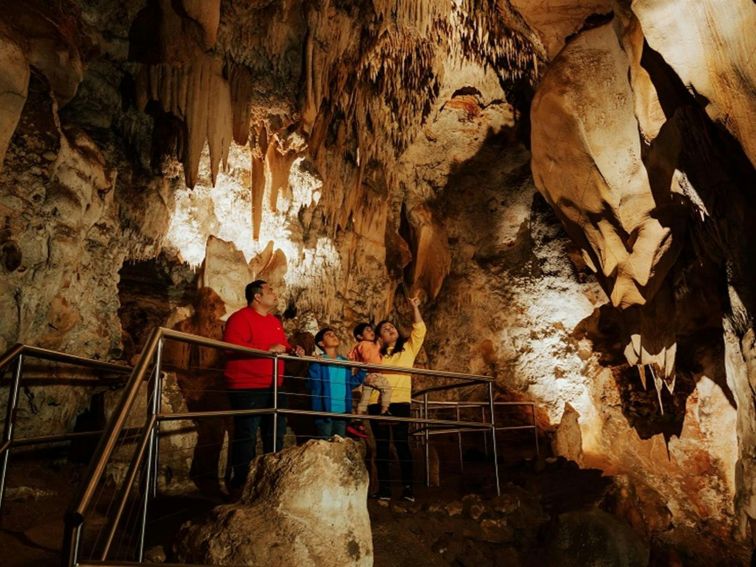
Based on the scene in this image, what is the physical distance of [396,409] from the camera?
202 inches

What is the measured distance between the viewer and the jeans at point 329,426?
4691 millimetres

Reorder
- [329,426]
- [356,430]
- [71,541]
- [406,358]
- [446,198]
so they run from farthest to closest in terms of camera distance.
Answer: [446,198]
[356,430]
[406,358]
[329,426]
[71,541]

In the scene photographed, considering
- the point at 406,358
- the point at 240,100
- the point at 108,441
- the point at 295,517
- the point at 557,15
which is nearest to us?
the point at 108,441

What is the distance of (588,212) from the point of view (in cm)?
737

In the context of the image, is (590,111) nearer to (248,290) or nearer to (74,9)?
(248,290)

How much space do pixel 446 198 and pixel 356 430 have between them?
629 centimetres

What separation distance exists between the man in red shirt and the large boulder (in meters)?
1.10

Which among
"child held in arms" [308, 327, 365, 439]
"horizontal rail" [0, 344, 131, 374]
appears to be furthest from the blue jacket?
"horizontal rail" [0, 344, 131, 374]

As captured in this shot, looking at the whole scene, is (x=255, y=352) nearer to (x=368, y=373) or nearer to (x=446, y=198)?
(x=368, y=373)

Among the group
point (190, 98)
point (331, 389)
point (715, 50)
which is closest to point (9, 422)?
point (331, 389)

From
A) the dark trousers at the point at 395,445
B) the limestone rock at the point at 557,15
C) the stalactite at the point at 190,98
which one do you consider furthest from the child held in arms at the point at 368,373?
the limestone rock at the point at 557,15

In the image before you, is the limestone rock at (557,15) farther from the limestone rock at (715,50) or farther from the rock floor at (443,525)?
the rock floor at (443,525)

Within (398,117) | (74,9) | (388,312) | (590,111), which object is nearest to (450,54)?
(398,117)

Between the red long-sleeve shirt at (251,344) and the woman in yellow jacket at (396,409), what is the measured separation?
0.92 m
